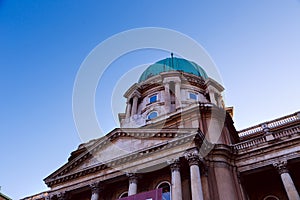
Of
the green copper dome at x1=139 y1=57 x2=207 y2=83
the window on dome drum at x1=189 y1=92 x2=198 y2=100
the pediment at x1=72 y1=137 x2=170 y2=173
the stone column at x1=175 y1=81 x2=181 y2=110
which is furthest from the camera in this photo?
the green copper dome at x1=139 y1=57 x2=207 y2=83

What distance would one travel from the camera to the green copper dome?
1522 inches

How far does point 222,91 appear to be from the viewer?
3662cm

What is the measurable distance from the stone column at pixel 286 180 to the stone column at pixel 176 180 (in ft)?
21.0

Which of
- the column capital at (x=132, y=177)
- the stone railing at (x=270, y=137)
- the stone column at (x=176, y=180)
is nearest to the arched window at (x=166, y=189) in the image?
the stone column at (x=176, y=180)

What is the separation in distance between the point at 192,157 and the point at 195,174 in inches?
45.1

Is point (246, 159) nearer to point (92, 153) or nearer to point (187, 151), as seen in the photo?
point (187, 151)

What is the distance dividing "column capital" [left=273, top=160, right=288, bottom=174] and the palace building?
0.19 ft

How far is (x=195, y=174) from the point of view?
16.3 meters

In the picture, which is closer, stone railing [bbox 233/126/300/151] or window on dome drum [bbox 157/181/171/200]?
window on dome drum [bbox 157/181/171/200]

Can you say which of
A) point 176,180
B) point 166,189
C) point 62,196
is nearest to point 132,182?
point 166,189

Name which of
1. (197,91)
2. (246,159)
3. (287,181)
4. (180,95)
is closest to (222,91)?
(197,91)

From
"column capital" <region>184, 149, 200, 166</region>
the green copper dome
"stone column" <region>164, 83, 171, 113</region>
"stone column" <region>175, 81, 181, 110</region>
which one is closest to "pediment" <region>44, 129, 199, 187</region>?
"column capital" <region>184, 149, 200, 166</region>

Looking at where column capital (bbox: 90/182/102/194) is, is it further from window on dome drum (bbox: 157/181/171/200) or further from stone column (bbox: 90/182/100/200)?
window on dome drum (bbox: 157/181/171/200)

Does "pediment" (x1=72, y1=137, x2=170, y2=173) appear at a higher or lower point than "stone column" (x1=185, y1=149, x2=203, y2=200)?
higher
